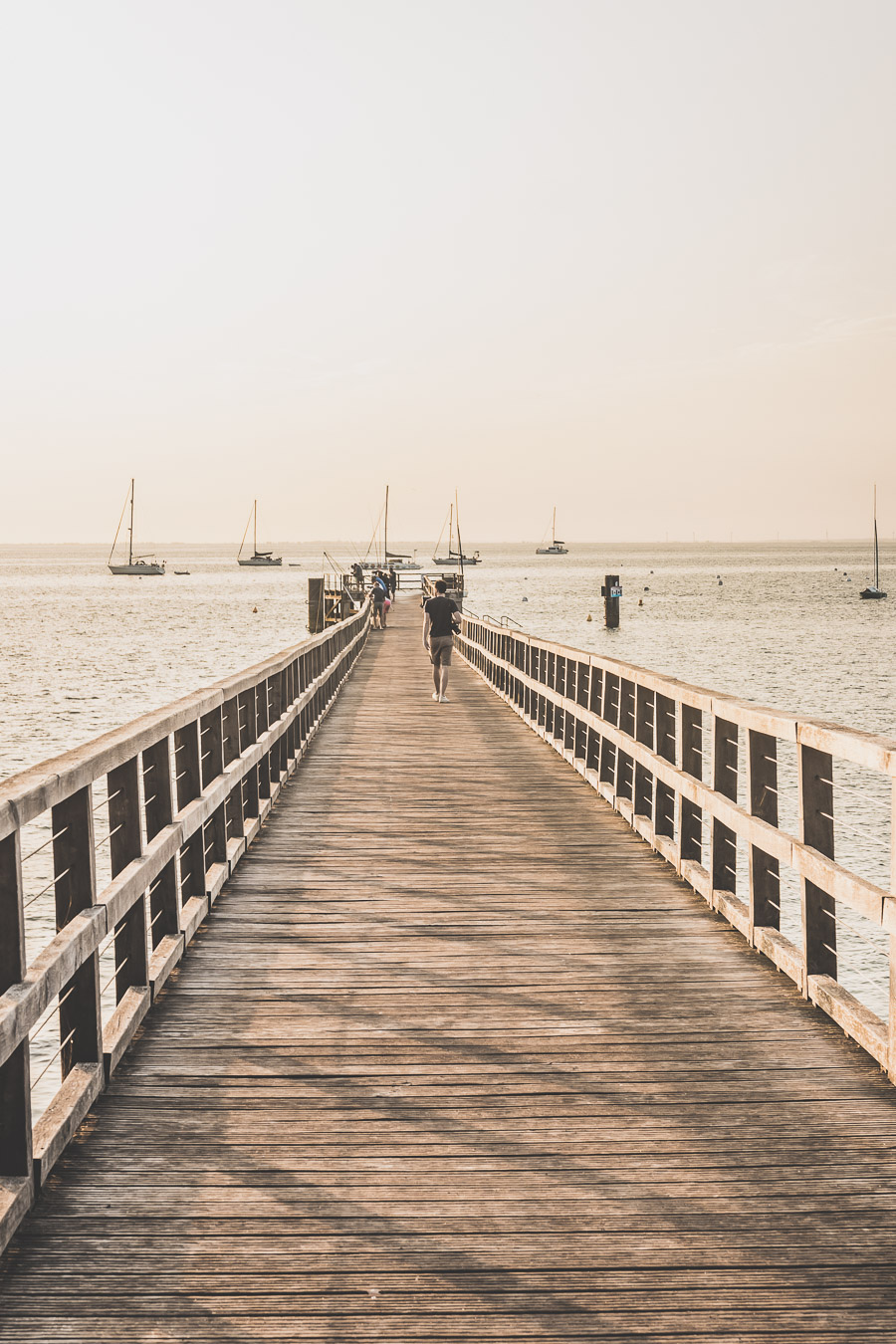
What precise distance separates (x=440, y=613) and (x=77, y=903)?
46.2 ft

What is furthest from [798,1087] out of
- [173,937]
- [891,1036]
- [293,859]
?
[293,859]

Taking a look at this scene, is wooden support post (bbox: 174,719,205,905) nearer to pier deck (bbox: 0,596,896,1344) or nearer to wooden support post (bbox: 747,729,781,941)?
pier deck (bbox: 0,596,896,1344)

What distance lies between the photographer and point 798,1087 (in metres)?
4.41

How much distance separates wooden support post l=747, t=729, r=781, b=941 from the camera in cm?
611

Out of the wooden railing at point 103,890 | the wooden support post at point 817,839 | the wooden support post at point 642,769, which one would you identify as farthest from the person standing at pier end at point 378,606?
the wooden support post at point 817,839

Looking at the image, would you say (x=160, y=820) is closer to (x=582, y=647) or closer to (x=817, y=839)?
(x=817, y=839)

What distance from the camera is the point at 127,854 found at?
4.95 metres

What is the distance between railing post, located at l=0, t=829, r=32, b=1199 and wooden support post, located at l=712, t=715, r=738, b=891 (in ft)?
14.1

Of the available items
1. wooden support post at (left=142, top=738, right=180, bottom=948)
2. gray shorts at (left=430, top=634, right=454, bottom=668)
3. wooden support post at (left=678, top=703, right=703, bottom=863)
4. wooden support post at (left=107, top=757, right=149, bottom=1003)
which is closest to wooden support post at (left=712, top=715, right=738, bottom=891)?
wooden support post at (left=678, top=703, right=703, bottom=863)

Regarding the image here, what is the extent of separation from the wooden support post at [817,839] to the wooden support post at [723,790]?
1.47 meters

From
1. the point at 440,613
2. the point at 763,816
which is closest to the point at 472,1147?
the point at 763,816

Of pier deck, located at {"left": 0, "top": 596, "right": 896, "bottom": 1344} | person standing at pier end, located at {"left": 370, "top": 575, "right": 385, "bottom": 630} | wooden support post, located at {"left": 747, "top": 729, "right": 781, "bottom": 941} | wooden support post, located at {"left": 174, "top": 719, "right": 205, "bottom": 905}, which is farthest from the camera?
person standing at pier end, located at {"left": 370, "top": 575, "right": 385, "bottom": 630}

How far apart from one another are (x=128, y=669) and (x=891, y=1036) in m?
55.0

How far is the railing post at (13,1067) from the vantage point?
3375 mm
